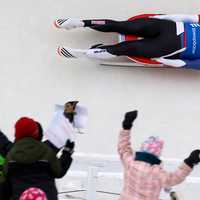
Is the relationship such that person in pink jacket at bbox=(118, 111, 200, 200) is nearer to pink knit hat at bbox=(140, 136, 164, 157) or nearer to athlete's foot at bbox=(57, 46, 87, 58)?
pink knit hat at bbox=(140, 136, 164, 157)

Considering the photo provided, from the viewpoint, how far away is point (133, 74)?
444 cm

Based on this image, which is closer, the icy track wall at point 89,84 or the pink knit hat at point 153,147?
the pink knit hat at point 153,147

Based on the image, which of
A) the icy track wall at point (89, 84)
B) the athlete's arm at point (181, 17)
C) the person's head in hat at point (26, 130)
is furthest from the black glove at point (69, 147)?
the athlete's arm at point (181, 17)

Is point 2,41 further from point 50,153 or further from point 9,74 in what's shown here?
point 50,153

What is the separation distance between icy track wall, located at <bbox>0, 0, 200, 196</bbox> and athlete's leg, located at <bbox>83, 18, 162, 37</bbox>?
0.71 feet

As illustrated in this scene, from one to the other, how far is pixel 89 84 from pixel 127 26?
1.62ft

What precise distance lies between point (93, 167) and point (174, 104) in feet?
3.40

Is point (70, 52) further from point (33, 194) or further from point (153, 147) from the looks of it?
point (33, 194)

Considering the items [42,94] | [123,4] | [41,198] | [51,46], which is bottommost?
[41,198]

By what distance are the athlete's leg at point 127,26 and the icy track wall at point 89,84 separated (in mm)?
217

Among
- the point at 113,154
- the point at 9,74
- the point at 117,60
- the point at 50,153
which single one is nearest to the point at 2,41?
the point at 9,74

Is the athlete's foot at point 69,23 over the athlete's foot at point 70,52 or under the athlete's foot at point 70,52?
over

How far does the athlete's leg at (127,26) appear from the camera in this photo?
4215 mm

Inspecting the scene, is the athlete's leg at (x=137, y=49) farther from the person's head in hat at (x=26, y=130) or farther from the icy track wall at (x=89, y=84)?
the person's head in hat at (x=26, y=130)
